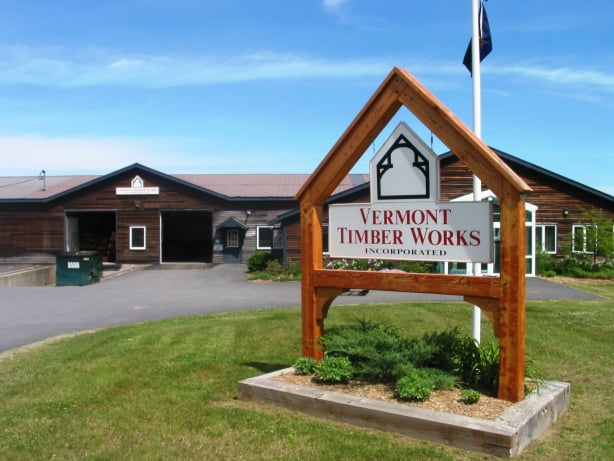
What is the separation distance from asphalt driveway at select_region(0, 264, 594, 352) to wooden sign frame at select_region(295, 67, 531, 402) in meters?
6.48

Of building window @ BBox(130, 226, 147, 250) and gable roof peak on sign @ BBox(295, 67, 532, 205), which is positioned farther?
building window @ BBox(130, 226, 147, 250)

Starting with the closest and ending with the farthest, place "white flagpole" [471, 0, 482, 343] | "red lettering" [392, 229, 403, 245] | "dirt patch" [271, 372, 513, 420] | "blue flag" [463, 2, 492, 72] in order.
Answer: "dirt patch" [271, 372, 513, 420]
"red lettering" [392, 229, 403, 245]
"white flagpole" [471, 0, 482, 343]
"blue flag" [463, 2, 492, 72]

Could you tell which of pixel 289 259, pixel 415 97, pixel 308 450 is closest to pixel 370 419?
pixel 308 450

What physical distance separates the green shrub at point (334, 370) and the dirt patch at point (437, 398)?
8 centimetres

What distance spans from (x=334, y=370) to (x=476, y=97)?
3832mm

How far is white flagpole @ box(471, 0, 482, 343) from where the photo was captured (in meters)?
7.92

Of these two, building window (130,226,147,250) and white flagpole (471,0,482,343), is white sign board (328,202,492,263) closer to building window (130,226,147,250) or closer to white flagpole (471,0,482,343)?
white flagpole (471,0,482,343)

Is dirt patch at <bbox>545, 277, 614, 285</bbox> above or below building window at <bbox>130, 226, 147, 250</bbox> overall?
below

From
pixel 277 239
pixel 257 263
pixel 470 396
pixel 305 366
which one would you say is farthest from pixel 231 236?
pixel 470 396

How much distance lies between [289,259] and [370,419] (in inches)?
989

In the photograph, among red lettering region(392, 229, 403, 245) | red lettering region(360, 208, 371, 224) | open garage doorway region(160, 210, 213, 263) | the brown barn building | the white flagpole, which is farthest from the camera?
open garage doorway region(160, 210, 213, 263)

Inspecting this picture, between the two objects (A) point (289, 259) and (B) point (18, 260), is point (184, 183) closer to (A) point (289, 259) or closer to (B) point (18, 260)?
(A) point (289, 259)

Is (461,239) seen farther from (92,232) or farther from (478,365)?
(92,232)

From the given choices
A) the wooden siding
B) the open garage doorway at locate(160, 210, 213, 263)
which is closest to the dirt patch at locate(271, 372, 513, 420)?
the wooden siding
